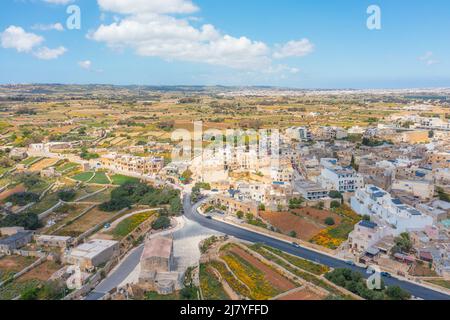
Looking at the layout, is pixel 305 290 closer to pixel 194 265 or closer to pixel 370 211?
pixel 194 265

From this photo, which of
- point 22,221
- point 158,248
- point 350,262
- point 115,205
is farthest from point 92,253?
point 350,262

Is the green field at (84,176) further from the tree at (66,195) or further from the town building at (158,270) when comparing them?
the town building at (158,270)

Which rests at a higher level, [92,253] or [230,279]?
[92,253]

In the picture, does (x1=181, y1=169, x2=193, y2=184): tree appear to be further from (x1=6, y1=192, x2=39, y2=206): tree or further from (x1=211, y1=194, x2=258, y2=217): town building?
(x1=6, y1=192, x2=39, y2=206): tree

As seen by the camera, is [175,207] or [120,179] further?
[120,179]

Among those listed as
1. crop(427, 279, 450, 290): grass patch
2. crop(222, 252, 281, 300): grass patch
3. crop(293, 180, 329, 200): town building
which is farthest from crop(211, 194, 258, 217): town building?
crop(427, 279, 450, 290): grass patch

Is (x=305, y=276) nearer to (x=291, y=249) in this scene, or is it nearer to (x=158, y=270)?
(x=291, y=249)
